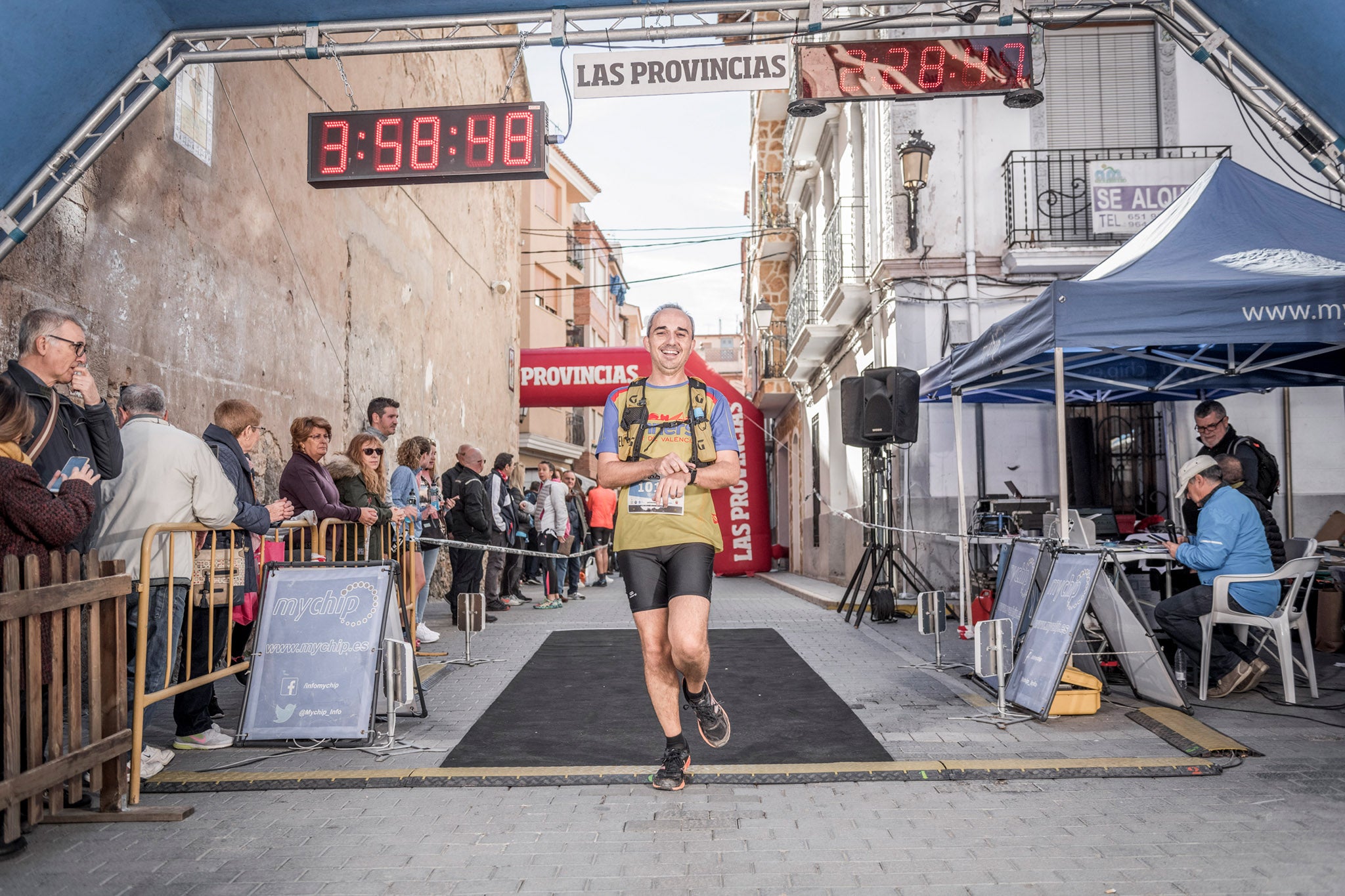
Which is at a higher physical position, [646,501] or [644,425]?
[644,425]

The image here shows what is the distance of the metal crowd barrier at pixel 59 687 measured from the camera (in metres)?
3.89

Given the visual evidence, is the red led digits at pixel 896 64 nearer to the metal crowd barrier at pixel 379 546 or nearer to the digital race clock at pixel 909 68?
the digital race clock at pixel 909 68

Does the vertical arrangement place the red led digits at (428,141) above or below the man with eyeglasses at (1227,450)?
above

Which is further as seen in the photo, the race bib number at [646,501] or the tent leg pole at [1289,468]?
the tent leg pole at [1289,468]

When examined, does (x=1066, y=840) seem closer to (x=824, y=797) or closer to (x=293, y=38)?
(x=824, y=797)

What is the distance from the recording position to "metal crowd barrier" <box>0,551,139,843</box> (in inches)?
153

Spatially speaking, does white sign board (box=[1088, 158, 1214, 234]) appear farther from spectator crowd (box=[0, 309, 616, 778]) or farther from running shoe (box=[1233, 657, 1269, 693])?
spectator crowd (box=[0, 309, 616, 778])

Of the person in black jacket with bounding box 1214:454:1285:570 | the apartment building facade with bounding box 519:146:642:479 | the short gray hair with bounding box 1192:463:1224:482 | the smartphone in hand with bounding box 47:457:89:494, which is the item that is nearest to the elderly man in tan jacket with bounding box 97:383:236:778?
the smartphone in hand with bounding box 47:457:89:494

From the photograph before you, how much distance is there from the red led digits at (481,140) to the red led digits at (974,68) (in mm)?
3360

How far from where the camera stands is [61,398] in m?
4.96

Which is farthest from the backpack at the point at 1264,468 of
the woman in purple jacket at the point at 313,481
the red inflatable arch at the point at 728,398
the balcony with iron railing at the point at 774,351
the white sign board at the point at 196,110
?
the balcony with iron railing at the point at 774,351

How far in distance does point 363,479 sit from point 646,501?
4492 mm

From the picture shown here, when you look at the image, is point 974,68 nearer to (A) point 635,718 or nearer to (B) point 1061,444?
(B) point 1061,444

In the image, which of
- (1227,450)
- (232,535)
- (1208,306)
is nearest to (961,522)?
(1227,450)
